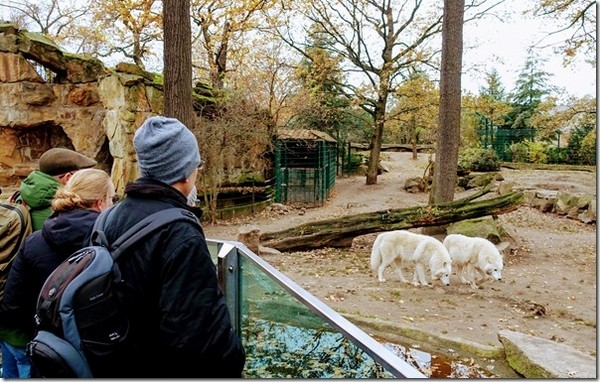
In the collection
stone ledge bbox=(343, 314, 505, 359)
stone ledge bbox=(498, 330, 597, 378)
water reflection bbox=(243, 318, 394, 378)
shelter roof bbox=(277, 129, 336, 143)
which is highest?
shelter roof bbox=(277, 129, 336, 143)

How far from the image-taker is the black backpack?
1.39 m

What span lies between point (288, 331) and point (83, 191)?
1.08 metres

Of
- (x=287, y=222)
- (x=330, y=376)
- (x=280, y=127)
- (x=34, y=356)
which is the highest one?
(x=280, y=127)

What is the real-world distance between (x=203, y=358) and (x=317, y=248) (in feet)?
26.5

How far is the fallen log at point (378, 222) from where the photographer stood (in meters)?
9.24

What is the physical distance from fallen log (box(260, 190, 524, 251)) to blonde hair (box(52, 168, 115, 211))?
720 centimetres

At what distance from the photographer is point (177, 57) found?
606 cm

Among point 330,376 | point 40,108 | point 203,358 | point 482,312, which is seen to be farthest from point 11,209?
point 40,108

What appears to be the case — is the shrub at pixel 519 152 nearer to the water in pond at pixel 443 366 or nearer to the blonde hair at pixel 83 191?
the water in pond at pixel 443 366

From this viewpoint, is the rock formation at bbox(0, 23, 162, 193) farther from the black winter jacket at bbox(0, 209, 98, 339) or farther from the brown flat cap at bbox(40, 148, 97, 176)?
the black winter jacket at bbox(0, 209, 98, 339)

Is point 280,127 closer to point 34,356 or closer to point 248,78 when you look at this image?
point 248,78

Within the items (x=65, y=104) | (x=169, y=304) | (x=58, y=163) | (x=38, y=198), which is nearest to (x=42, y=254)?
(x=38, y=198)

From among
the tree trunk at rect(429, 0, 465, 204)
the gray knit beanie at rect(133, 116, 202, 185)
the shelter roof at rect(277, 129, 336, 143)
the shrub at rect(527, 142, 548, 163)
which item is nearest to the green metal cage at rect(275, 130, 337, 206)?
the shelter roof at rect(277, 129, 336, 143)

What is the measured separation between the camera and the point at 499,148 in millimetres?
26797
